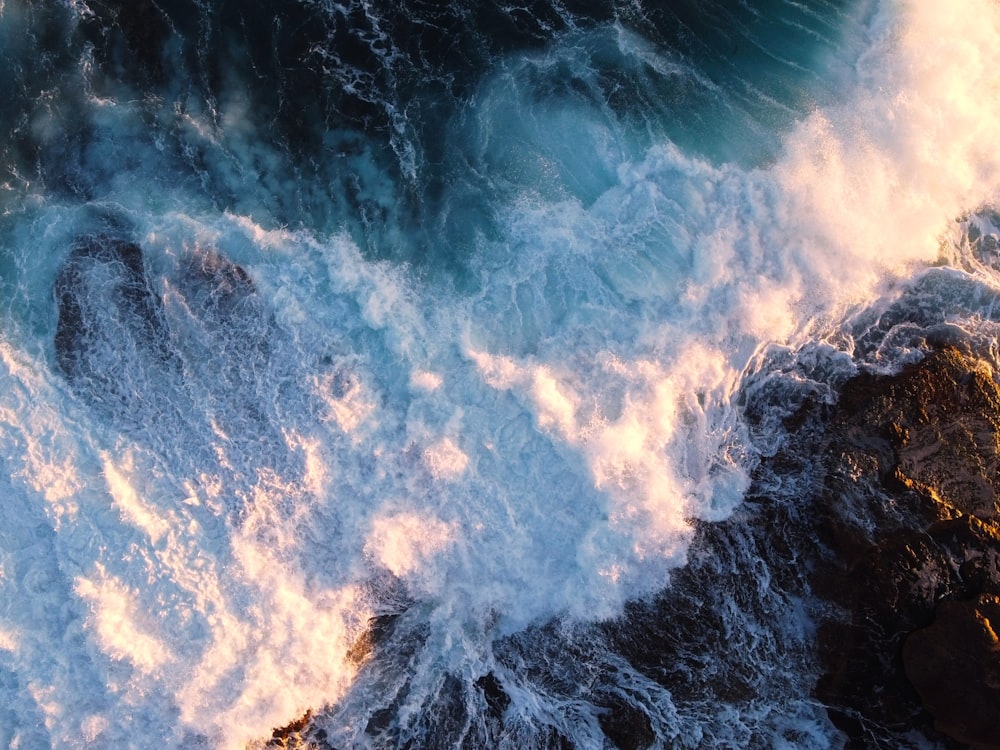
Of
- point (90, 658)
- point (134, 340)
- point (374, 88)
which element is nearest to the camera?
point (90, 658)

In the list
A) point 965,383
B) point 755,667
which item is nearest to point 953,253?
point 965,383

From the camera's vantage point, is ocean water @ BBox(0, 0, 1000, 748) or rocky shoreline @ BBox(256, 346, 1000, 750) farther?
ocean water @ BBox(0, 0, 1000, 748)

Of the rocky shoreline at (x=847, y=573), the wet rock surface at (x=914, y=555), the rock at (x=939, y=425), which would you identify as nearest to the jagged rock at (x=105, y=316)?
the rocky shoreline at (x=847, y=573)

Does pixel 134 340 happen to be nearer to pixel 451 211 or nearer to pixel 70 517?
pixel 70 517

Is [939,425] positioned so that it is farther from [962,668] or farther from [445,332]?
[445,332]

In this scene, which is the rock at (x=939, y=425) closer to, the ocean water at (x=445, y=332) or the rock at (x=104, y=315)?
the ocean water at (x=445, y=332)

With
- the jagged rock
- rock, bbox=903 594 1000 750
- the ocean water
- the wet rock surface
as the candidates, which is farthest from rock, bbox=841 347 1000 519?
the jagged rock

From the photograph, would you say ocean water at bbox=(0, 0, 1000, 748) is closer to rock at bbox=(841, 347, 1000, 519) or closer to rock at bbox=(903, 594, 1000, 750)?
rock at bbox=(841, 347, 1000, 519)
